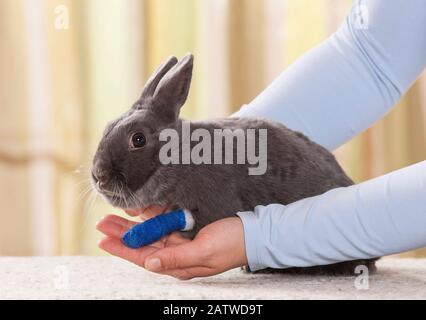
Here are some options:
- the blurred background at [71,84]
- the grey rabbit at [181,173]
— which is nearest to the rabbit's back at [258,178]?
the grey rabbit at [181,173]

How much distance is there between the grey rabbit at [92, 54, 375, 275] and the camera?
2.82 ft

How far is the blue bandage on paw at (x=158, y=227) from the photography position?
0.85 m

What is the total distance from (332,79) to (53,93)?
787 mm

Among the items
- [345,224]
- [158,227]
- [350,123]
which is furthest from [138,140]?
[350,123]

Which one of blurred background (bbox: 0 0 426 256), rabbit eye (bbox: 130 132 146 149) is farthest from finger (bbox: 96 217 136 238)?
blurred background (bbox: 0 0 426 256)

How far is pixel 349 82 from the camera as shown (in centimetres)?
110

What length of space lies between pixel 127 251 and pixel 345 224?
0.28 metres

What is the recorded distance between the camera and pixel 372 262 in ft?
3.04

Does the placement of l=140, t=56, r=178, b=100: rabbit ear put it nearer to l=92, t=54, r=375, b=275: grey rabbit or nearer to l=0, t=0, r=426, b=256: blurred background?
l=92, t=54, r=375, b=275: grey rabbit

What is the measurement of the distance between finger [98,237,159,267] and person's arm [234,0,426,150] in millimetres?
298

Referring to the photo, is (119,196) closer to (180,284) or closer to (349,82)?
(180,284)

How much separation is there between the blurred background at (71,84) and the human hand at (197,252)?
2.51 ft

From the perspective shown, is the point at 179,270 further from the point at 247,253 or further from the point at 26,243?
the point at 26,243
